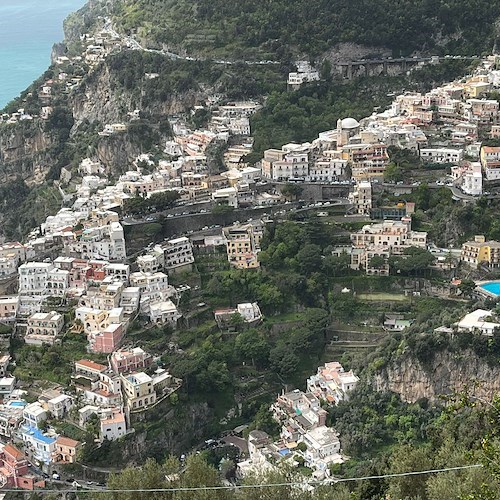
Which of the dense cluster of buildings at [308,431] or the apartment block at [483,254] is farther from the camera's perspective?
the apartment block at [483,254]

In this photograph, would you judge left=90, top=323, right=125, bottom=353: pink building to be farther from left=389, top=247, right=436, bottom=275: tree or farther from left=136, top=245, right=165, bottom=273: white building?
left=389, top=247, right=436, bottom=275: tree

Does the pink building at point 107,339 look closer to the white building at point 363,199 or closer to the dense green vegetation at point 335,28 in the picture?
the white building at point 363,199

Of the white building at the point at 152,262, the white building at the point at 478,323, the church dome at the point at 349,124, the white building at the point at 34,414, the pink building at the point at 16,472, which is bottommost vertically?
the pink building at the point at 16,472

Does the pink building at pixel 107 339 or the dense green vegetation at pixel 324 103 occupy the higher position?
the dense green vegetation at pixel 324 103

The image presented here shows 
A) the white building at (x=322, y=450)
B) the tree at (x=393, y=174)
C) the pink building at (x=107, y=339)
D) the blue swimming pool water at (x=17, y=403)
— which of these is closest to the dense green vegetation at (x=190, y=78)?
the tree at (x=393, y=174)

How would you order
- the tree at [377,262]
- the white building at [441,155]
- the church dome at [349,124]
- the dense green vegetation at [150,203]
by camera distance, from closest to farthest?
the tree at [377,262], the dense green vegetation at [150,203], the white building at [441,155], the church dome at [349,124]

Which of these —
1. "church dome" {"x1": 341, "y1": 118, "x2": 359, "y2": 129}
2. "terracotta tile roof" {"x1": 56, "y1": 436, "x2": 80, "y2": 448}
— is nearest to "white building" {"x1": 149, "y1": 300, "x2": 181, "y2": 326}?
"terracotta tile roof" {"x1": 56, "y1": 436, "x2": 80, "y2": 448}
